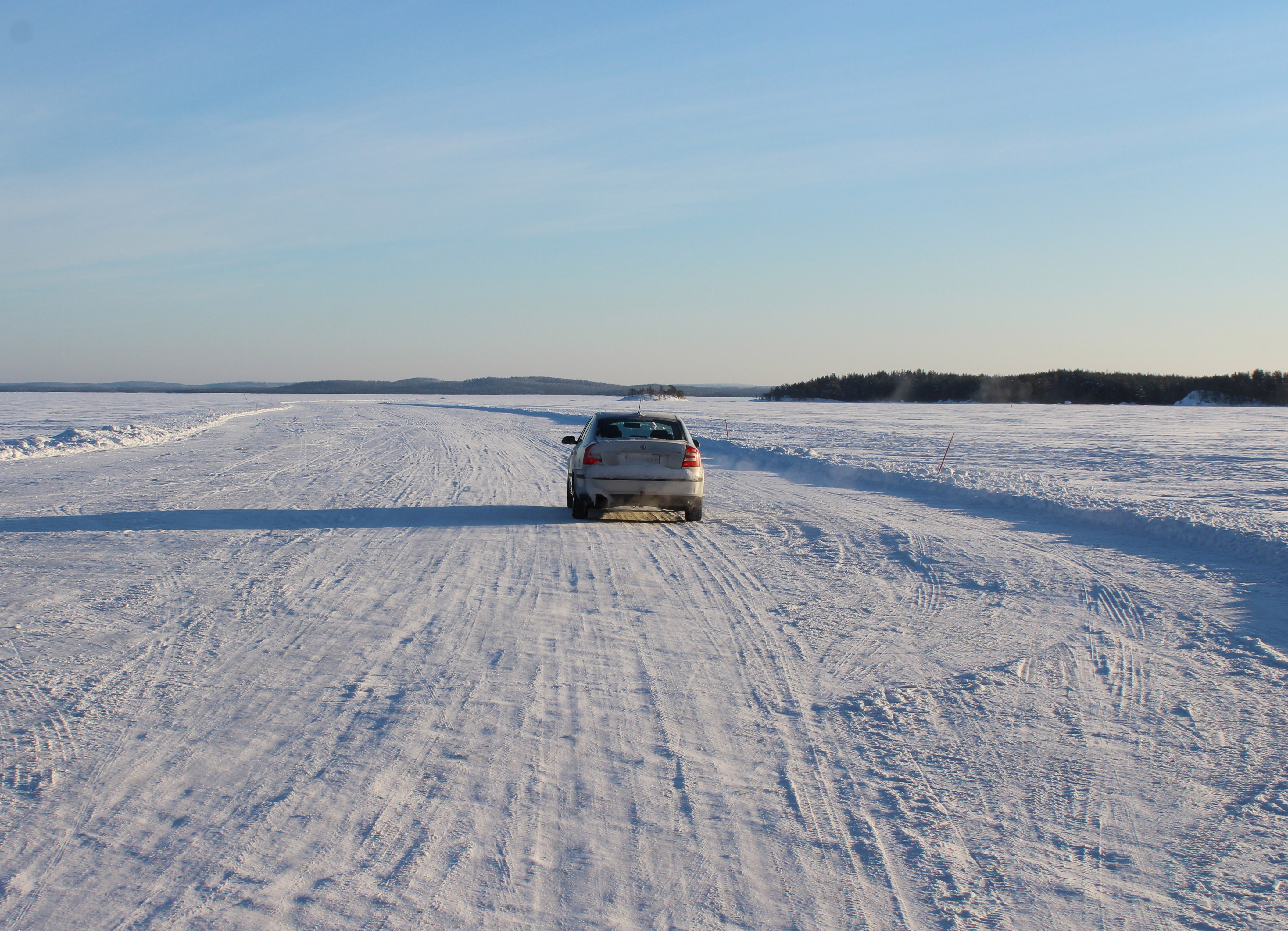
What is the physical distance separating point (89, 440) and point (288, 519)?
18.9m

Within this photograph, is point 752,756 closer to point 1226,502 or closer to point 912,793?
point 912,793

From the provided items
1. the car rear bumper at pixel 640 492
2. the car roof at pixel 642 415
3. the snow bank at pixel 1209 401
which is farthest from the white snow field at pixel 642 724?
the snow bank at pixel 1209 401

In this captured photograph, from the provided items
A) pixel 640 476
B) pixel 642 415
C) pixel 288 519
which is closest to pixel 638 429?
pixel 642 415

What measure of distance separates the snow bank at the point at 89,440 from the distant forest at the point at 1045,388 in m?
97.4

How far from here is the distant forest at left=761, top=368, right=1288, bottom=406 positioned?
107938 millimetres

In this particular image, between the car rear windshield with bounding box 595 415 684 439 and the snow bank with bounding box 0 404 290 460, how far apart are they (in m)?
17.0

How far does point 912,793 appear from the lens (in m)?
4.16

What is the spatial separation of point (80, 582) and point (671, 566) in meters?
5.38

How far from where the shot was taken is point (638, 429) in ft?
45.0

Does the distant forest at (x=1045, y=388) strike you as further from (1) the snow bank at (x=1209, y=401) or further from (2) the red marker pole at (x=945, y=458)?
(2) the red marker pole at (x=945, y=458)

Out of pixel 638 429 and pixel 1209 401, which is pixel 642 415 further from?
pixel 1209 401

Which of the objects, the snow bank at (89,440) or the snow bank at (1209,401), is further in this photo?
the snow bank at (1209,401)

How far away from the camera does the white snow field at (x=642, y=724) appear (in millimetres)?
3357

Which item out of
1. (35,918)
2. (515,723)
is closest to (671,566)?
(515,723)
